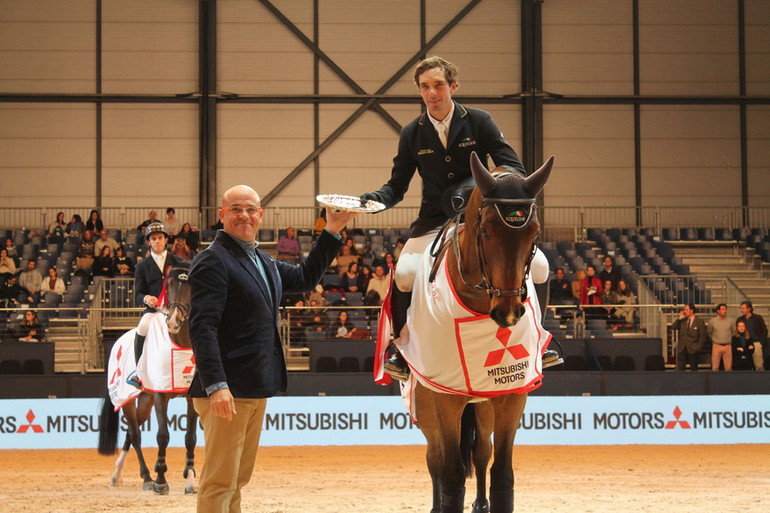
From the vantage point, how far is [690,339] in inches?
642

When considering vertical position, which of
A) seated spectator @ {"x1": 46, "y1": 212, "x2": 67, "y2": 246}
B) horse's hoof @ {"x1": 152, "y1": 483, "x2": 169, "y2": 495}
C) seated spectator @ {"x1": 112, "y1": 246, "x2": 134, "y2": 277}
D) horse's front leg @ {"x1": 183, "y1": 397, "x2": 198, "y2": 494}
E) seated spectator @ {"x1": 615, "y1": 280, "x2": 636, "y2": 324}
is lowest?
horse's hoof @ {"x1": 152, "y1": 483, "x2": 169, "y2": 495}

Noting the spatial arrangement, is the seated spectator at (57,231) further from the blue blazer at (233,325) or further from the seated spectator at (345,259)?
the blue blazer at (233,325)

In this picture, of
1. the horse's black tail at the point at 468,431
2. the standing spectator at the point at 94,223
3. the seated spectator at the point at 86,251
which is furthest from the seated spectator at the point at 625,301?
the standing spectator at the point at 94,223

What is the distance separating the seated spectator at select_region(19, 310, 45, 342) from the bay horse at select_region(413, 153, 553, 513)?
12.3 meters

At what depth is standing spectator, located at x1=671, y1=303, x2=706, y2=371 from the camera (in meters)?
16.2

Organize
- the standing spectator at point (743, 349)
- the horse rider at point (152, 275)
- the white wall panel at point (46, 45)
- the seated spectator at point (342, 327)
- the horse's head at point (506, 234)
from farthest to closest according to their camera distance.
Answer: the white wall panel at point (46, 45), the seated spectator at point (342, 327), the standing spectator at point (743, 349), the horse rider at point (152, 275), the horse's head at point (506, 234)

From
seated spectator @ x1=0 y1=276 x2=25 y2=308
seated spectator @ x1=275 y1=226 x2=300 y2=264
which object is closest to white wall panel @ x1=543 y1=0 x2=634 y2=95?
seated spectator @ x1=275 y1=226 x2=300 y2=264

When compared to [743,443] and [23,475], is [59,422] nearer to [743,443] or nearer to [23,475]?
[23,475]

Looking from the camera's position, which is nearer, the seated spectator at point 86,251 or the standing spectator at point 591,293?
the standing spectator at point 591,293

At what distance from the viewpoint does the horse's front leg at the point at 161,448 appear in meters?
9.25

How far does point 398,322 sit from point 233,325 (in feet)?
4.89

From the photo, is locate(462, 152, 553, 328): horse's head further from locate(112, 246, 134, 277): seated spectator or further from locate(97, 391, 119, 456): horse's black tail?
locate(112, 246, 134, 277): seated spectator

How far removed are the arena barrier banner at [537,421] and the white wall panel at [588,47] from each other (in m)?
13.5

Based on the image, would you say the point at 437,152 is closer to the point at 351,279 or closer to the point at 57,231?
the point at 351,279
